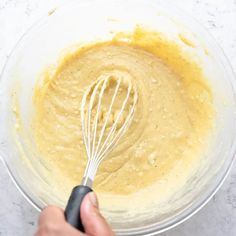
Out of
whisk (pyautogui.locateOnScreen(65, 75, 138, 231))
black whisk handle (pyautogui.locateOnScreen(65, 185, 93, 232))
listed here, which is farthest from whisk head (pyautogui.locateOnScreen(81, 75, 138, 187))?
black whisk handle (pyautogui.locateOnScreen(65, 185, 93, 232))

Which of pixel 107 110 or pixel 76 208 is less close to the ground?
pixel 107 110

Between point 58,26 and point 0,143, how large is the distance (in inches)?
15.4

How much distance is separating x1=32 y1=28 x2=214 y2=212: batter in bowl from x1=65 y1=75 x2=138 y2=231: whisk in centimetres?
3

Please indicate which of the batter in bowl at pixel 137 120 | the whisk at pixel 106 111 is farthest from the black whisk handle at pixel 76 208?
the batter in bowl at pixel 137 120

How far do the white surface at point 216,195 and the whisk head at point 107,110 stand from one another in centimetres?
28

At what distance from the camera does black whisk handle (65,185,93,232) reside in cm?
98

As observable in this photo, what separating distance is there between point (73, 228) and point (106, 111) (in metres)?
0.49

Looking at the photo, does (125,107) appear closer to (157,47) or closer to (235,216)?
(157,47)

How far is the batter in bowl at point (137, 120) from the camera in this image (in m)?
1.36

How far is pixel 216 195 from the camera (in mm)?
1340

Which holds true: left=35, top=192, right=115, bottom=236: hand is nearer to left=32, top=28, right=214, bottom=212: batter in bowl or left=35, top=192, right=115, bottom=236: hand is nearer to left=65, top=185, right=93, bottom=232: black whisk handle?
left=65, top=185, right=93, bottom=232: black whisk handle

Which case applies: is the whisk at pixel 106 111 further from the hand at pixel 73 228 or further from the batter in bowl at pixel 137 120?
the hand at pixel 73 228

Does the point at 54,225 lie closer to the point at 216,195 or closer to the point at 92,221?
the point at 92,221

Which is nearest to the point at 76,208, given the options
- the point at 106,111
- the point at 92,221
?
the point at 92,221
